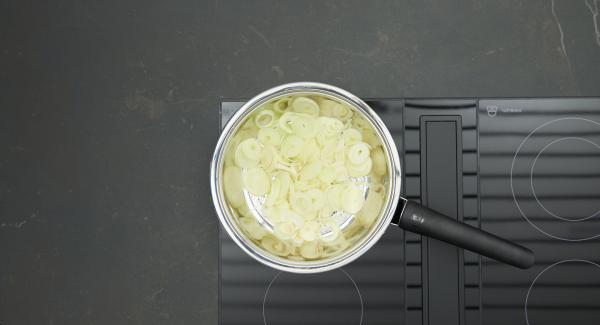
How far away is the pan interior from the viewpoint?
0.74 metres

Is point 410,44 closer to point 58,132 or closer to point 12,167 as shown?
point 58,132

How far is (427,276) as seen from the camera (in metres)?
0.85

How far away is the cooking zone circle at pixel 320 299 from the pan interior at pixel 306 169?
0.40 ft

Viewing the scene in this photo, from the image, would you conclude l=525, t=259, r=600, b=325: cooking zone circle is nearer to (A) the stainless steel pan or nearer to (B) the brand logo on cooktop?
(A) the stainless steel pan

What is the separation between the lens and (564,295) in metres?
0.86

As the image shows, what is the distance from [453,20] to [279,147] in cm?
43

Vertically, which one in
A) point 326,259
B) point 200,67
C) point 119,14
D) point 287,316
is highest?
point 119,14

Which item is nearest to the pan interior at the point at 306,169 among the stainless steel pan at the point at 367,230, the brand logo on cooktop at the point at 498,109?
the stainless steel pan at the point at 367,230

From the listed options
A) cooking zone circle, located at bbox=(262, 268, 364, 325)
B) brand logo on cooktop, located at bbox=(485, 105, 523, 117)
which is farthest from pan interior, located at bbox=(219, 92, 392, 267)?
brand logo on cooktop, located at bbox=(485, 105, 523, 117)

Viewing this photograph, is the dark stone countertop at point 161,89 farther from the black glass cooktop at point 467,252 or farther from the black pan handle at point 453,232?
the black pan handle at point 453,232

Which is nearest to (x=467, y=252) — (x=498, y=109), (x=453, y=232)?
(x=453, y=232)

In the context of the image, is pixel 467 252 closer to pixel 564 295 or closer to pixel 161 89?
pixel 564 295

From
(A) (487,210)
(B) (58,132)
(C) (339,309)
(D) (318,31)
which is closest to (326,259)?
(C) (339,309)

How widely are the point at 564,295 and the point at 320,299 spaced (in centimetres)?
43
